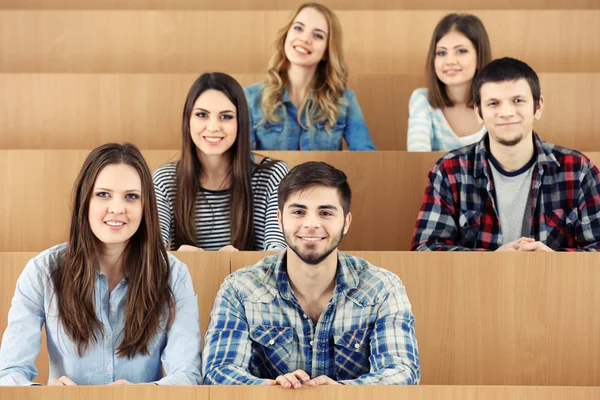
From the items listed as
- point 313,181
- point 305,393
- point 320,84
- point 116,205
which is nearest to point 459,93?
point 320,84

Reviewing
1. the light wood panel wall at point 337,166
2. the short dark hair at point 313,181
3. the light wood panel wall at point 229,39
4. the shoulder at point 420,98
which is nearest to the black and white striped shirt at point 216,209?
the light wood panel wall at point 337,166

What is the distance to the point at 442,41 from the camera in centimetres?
137

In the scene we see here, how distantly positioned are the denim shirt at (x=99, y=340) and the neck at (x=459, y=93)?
2.01ft

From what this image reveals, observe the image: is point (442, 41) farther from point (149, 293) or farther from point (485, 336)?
point (149, 293)

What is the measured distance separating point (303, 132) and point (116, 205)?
53 centimetres

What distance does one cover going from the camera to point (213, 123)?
115 cm

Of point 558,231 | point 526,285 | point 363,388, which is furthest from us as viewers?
point 558,231

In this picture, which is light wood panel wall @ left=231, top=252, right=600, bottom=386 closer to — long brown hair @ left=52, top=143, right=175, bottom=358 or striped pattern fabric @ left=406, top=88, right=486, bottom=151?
long brown hair @ left=52, top=143, right=175, bottom=358

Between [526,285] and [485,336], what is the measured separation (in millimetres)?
68

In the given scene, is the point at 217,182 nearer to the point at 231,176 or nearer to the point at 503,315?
the point at 231,176

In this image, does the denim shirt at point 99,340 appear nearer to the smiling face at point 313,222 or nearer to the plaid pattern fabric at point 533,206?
the smiling face at point 313,222

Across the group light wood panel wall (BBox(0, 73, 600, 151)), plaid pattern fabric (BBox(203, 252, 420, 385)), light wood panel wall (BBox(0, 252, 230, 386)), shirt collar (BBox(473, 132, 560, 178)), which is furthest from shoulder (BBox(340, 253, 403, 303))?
light wood panel wall (BBox(0, 73, 600, 151))

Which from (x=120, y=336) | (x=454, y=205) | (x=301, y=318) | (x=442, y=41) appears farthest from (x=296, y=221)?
(x=442, y=41)

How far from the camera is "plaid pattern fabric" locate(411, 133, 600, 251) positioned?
112 centimetres
